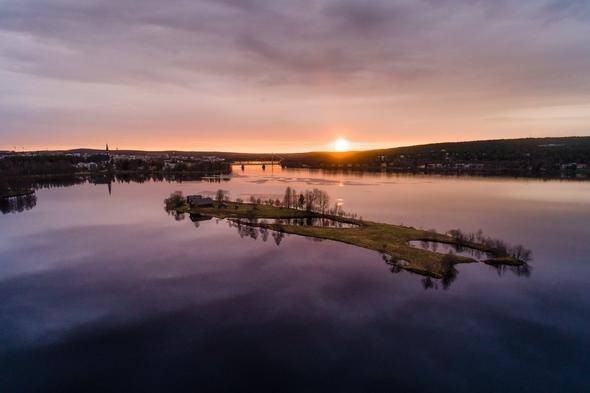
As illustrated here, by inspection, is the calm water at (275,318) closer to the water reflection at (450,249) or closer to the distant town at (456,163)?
the water reflection at (450,249)

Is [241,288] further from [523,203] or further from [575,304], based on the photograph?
[523,203]

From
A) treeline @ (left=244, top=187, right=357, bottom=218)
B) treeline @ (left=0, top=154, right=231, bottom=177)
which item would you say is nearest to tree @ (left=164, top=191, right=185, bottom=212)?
treeline @ (left=244, top=187, right=357, bottom=218)

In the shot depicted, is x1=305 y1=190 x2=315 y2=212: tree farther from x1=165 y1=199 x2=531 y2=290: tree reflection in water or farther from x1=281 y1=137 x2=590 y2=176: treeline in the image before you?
x1=281 y1=137 x2=590 y2=176: treeline

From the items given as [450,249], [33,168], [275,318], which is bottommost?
[275,318]

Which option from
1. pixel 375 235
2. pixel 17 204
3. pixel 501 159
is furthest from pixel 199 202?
pixel 501 159

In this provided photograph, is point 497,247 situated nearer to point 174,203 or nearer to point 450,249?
point 450,249

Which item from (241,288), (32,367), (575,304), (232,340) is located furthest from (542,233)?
(32,367)
